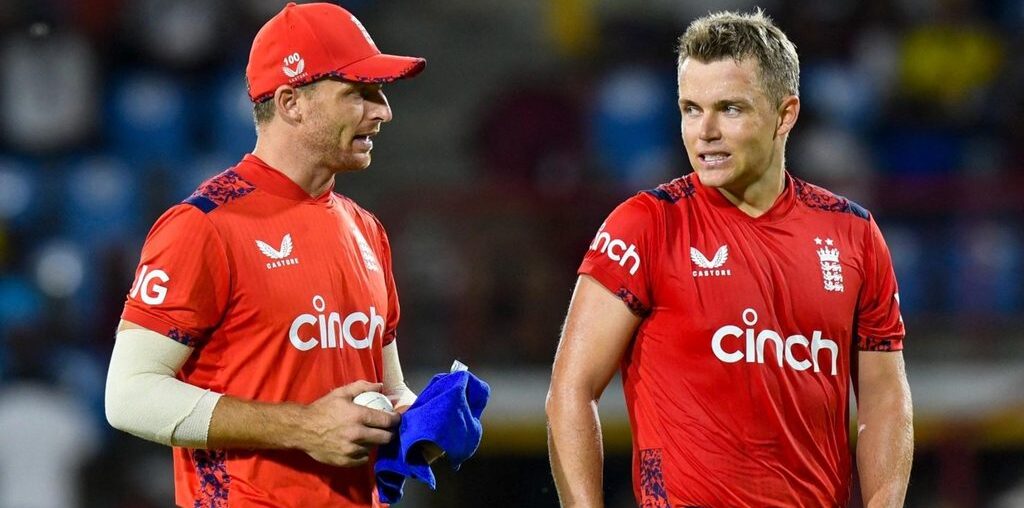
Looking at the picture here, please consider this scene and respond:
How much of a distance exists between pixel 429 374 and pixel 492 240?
85cm

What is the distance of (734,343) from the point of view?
345 centimetres

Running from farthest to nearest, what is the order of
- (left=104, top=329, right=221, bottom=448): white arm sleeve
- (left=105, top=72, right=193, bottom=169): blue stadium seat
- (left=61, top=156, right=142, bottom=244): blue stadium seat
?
(left=105, top=72, right=193, bottom=169): blue stadium seat → (left=61, top=156, right=142, bottom=244): blue stadium seat → (left=104, top=329, right=221, bottom=448): white arm sleeve

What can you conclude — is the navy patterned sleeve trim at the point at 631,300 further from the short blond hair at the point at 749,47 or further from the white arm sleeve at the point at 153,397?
the white arm sleeve at the point at 153,397

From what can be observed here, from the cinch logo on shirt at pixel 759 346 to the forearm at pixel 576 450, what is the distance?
1.11 ft

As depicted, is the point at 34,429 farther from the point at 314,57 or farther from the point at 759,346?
the point at 759,346

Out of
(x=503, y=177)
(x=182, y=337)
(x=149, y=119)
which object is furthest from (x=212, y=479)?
(x=149, y=119)

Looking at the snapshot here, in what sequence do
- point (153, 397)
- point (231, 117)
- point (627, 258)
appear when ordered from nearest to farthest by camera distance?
point (153, 397) → point (627, 258) → point (231, 117)

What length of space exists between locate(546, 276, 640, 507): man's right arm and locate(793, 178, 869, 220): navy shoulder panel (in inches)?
22.1

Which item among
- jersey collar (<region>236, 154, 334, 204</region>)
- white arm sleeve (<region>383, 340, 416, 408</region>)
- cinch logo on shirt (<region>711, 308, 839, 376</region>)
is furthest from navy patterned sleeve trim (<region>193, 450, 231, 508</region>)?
cinch logo on shirt (<region>711, 308, 839, 376</region>)

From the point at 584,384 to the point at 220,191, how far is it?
965 millimetres

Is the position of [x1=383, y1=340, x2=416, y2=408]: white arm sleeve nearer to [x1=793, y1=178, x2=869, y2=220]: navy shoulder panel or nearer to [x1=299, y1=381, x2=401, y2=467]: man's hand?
[x1=299, y1=381, x2=401, y2=467]: man's hand

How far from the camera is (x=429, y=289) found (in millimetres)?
8859

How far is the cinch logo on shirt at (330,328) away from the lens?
3.44 metres

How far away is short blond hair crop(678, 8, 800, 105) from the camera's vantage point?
11.5 feet
